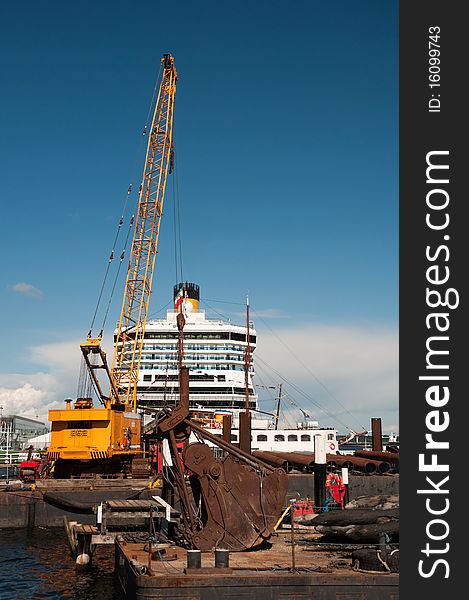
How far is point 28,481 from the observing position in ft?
150

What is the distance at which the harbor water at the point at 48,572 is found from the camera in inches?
968

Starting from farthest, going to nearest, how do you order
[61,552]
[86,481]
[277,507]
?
[86,481] < [61,552] < [277,507]

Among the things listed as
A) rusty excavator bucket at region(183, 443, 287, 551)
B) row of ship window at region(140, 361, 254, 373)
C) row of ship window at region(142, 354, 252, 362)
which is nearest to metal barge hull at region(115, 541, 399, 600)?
rusty excavator bucket at region(183, 443, 287, 551)

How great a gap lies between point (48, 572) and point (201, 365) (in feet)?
167

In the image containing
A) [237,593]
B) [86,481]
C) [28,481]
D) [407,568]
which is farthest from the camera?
[28,481]

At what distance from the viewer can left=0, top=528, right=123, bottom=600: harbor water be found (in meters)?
24.6

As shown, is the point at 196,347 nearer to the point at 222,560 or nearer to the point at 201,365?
the point at 201,365

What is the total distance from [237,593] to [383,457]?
3382cm

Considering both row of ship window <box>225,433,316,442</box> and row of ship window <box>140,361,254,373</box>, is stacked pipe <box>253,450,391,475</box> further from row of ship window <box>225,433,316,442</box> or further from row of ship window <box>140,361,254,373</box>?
row of ship window <box>140,361,254,373</box>

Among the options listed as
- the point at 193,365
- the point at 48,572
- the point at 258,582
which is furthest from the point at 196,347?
the point at 258,582

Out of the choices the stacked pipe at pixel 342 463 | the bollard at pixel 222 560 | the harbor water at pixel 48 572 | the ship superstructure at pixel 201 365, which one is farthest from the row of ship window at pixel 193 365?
the bollard at pixel 222 560

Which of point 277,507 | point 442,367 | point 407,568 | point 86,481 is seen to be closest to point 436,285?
point 442,367

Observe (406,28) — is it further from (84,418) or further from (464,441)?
(84,418)

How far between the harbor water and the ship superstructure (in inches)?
1561
